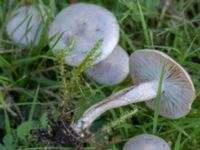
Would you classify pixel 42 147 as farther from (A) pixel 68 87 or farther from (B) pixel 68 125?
(A) pixel 68 87

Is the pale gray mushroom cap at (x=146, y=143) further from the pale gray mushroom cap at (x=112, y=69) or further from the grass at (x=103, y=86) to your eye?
the pale gray mushroom cap at (x=112, y=69)

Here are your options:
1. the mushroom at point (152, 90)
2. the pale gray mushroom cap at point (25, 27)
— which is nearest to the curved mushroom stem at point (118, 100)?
the mushroom at point (152, 90)

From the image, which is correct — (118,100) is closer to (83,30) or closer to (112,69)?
(112,69)

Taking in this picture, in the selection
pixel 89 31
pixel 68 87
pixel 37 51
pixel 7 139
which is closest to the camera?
pixel 68 87

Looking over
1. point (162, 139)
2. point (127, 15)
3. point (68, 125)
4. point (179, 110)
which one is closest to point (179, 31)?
point (127, 15)

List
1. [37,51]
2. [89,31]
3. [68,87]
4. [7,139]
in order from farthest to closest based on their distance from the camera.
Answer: [37,51], [89,31], [7,139], [68,87]

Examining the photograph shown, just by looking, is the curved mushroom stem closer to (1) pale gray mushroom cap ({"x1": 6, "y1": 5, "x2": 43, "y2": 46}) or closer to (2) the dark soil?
(2) the dark soil
